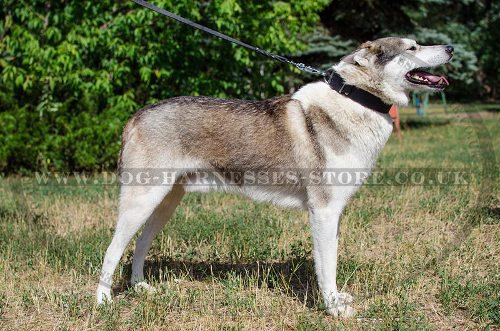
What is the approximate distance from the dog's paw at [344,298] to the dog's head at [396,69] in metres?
1.57

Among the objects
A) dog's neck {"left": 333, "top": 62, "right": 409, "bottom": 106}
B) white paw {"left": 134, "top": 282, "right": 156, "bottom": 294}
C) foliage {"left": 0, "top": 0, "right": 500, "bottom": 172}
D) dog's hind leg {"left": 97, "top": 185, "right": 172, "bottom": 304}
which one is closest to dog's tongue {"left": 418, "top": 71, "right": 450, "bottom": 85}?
dog's neck {"left": 333, "top": 62, "right": 409, "bottom": 106}

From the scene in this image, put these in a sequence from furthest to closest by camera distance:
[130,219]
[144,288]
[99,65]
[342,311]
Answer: [99,65] < [144,288] < [130,219] < [342,311]

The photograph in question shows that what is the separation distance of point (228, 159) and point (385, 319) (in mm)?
1741

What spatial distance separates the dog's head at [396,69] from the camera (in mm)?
4430

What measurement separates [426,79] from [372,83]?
424 millimetres

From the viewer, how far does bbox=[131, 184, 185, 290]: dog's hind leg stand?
16.9ft

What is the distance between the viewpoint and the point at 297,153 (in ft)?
14.8

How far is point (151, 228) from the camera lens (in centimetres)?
523

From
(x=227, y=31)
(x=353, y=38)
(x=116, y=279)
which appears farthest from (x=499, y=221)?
(x=353, y=38)

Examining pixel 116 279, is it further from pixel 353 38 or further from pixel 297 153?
pixel 353 38

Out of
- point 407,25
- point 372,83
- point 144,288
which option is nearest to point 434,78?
point 372,83

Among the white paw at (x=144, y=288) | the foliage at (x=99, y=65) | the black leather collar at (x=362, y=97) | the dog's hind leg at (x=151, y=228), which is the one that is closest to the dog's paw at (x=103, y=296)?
the white paw at (x=144, y=288)

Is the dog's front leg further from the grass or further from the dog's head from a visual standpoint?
the dog's head

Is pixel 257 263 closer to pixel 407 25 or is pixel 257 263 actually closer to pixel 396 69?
pixel 396 69
